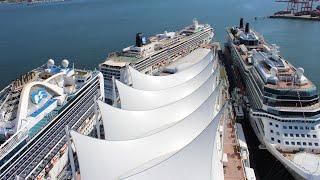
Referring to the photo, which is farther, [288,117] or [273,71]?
[273,71]

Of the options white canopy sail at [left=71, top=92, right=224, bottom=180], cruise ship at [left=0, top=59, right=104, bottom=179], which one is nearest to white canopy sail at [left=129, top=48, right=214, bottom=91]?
cruise ship at [left=0, top=59, right=104, bottom=179]

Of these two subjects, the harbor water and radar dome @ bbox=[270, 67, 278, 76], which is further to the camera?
the harbor water

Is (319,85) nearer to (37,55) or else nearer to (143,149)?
(143,149)

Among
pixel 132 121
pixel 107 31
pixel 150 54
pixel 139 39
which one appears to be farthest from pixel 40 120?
pixel 107 31

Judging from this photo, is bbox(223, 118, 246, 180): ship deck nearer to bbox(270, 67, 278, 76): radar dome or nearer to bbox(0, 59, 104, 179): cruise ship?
bbox(270, 67, 278, 76): radar dome

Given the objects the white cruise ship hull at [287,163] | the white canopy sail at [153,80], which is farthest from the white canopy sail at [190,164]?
the white canopy sail at [153,80]

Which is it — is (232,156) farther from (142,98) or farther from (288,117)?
(142,98)

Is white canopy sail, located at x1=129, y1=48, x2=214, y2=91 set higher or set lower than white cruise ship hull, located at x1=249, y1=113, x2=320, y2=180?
higher

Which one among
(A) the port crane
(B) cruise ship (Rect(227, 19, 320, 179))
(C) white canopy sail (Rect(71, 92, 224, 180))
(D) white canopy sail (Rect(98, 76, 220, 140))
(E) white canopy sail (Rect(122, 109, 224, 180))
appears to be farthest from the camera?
(A) the port crane
